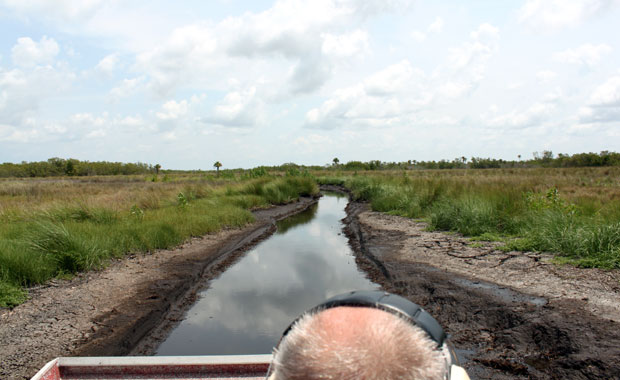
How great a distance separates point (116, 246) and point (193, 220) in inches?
151

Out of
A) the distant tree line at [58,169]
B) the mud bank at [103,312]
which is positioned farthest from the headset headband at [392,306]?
the distant tree line at [58,169]

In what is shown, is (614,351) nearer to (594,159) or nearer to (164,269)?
(164,269)

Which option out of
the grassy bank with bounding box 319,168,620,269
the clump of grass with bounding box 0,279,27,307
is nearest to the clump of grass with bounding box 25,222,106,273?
the clump of grass with bounding box 0,279,27,307

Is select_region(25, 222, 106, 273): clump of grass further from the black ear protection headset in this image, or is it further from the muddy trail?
the black ear protection headset

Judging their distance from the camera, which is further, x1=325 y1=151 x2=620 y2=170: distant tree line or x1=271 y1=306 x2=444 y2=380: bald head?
x1=325 y1=151 x2=620 y2=170: distant tree line

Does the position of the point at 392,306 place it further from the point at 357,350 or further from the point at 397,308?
the point at 357,350

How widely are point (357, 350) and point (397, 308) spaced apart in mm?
208

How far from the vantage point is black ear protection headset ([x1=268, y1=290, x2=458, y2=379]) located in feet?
3.01

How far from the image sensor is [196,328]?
5781mm

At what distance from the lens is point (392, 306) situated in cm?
93

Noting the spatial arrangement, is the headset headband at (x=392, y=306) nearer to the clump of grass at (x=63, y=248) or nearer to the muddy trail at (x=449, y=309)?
the muddy trail at (x=449, y=309)

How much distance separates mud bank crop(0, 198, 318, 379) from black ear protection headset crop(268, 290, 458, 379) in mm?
4252

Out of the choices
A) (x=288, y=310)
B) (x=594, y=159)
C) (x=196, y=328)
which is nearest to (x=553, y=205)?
(x=288, y=310)

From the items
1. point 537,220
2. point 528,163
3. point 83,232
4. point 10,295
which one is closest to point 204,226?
point 83,232
